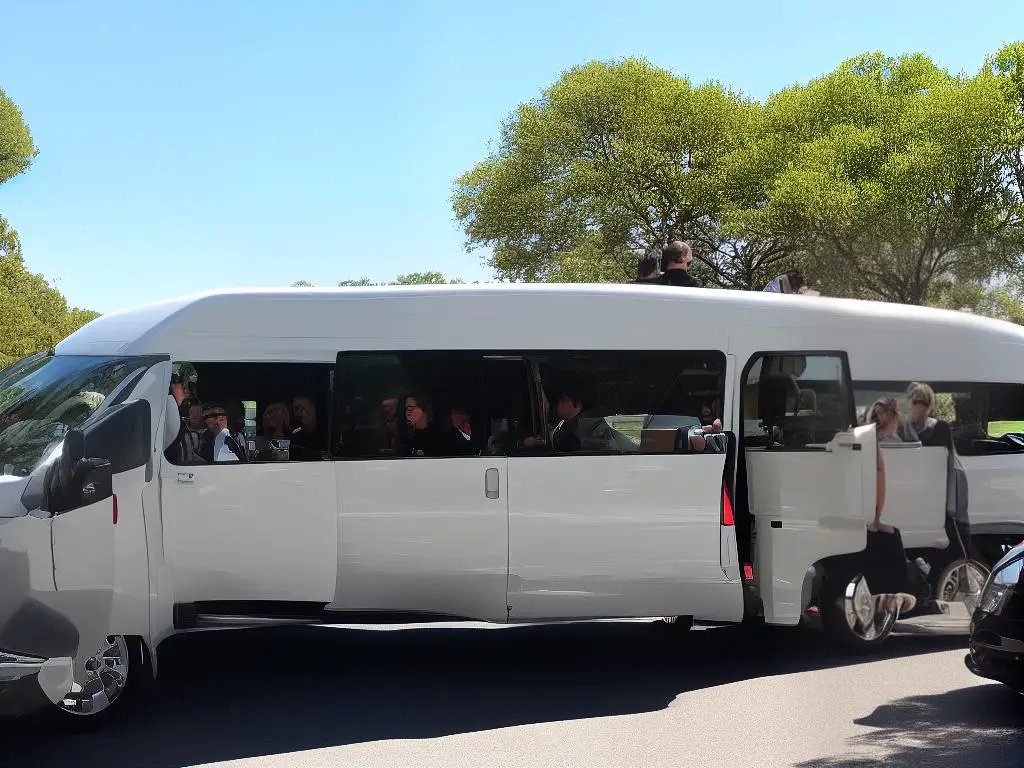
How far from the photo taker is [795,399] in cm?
917

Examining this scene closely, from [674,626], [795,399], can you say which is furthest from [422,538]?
Answer: [674,626]

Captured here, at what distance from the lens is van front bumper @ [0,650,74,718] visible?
688cm

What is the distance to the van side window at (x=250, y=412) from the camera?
830cm

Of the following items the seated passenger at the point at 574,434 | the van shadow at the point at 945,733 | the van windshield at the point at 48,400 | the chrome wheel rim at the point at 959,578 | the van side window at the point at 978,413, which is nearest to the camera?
the van shadow at the point at 945,733

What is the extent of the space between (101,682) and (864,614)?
206 inches

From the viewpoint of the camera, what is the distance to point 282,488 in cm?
838

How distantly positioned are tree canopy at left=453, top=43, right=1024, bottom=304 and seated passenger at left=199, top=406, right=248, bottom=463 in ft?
111

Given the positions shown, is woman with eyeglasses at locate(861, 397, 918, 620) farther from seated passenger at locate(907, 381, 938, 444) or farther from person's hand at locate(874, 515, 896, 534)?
seated passenger at locate(907, 381, 938, 444)

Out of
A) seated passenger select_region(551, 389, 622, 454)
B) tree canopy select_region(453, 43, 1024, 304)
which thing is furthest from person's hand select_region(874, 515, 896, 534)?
tree canopy select_region(453, 43, 1024, 304)

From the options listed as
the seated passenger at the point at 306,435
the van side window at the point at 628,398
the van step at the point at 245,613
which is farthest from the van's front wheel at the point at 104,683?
the van side window at the point at 628,398

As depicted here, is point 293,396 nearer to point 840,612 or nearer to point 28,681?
point 28,681

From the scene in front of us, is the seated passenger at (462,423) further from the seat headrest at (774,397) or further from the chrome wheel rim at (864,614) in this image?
the chrome wheel rim at (864,614)

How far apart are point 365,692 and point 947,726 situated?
3.34m

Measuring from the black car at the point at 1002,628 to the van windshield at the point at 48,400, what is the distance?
16.2 ft
